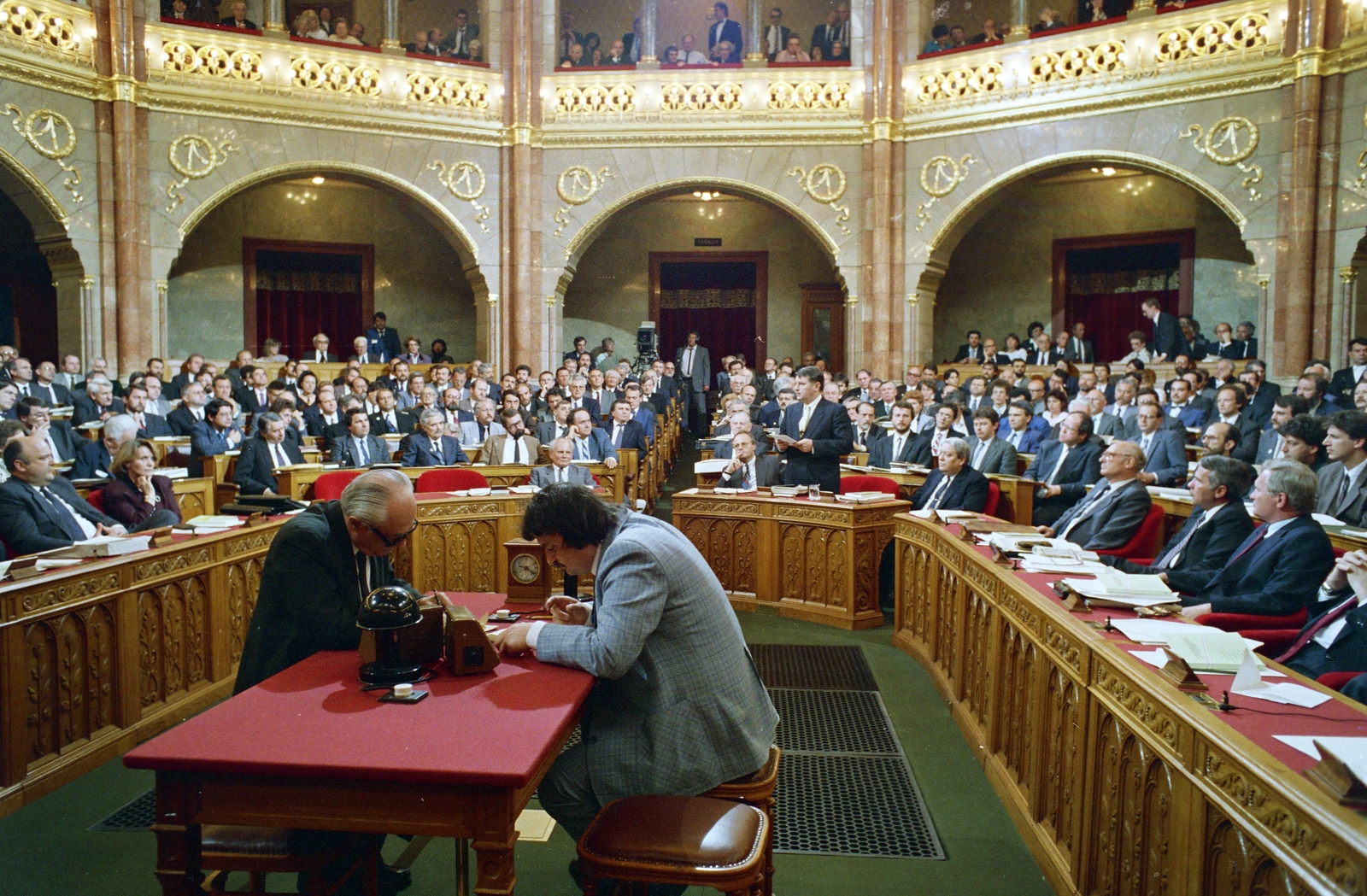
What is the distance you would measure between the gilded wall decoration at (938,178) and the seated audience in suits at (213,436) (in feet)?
27.3

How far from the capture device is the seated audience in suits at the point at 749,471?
6.49m

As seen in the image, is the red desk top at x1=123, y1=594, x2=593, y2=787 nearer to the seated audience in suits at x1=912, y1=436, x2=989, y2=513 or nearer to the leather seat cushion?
the leather seat cushion

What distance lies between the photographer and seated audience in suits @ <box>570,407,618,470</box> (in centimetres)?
799

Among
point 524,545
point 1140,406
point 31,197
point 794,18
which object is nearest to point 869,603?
point 1140,406

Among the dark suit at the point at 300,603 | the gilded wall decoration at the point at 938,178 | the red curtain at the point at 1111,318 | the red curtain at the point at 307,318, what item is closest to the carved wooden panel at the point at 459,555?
the dark suit at the point at 300,603

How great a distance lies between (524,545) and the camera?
2.94m

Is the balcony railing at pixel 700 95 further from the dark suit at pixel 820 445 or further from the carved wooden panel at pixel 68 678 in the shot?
the carved wooden panel at pixel 68 678

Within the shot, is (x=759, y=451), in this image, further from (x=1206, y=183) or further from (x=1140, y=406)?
(x=1206, y=183)

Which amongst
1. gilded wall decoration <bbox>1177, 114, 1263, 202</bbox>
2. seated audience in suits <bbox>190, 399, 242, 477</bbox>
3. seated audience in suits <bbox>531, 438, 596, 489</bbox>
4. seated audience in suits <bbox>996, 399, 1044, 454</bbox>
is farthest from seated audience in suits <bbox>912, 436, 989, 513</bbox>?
gilded wall decoration <bbox>1177, 114, 1263, 202</bbox>

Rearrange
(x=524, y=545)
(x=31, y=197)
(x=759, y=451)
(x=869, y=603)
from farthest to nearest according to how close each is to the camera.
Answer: (x=31, y=197), (x=759, y=451), (x=869, y=603), (x=524, y=545)

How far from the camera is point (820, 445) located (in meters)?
6.09

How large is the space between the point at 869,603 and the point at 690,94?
8588 mm

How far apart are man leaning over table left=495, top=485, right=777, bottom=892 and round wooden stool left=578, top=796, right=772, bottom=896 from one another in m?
0.14

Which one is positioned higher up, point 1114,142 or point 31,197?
point 1114,142
